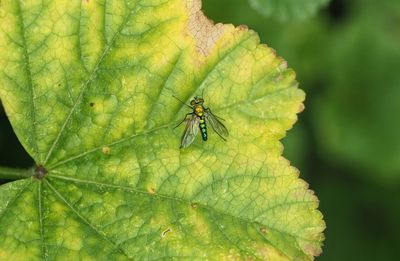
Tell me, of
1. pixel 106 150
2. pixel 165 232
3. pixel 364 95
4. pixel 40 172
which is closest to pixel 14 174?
pixel 40 172

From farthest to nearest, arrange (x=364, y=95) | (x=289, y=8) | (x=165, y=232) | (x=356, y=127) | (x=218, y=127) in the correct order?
(x=364, y=95) → (x=356, y=127) → (x=289, y=8) → (x=218, y=127) → (x=165, y=232)

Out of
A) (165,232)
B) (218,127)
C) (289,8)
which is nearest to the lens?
(165,232)

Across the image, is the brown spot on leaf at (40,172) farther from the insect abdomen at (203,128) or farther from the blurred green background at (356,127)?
the blurred green background at (356,127)

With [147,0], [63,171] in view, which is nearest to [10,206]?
[63,171]

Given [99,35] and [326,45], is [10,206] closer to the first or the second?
[99,35]

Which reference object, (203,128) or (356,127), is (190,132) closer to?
(203,128)

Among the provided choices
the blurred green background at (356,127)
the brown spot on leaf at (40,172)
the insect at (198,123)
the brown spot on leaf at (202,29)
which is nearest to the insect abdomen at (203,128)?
the insect at (198,123)
